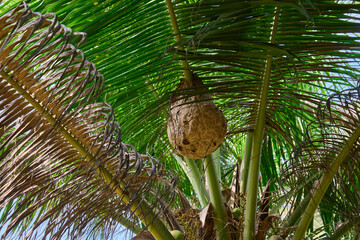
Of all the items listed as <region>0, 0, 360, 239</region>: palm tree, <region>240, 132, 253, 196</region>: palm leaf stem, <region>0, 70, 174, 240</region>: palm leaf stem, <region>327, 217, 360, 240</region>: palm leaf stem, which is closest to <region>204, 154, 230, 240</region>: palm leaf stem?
<region>0, 0, 360, 239</region>: palm tree

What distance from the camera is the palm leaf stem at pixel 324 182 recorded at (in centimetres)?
195

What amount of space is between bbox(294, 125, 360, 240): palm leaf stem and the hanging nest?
0.54m

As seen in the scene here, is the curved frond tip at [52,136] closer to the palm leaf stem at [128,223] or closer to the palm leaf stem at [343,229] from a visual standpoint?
the palm leaf stem at [128,223]

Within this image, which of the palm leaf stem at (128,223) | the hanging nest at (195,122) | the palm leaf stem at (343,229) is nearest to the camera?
the palm leaf stem at (128,223)

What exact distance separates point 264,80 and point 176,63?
0.43 meters

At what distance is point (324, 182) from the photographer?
6.48 feet

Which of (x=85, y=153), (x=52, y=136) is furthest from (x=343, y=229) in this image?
(x=52, y=136)

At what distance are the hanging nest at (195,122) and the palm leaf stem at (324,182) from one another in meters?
0.54

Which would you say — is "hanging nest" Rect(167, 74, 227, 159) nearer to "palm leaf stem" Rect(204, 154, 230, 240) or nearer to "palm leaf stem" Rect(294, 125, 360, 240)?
"palm leaf stem" Rect(204, 154, 230, 240)

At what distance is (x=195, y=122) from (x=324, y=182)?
0.68m

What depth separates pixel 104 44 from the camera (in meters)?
1.89

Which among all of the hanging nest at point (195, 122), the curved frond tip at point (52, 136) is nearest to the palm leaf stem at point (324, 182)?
the hanging nest at point (195, 122)

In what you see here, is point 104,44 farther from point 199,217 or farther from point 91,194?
point 199,217

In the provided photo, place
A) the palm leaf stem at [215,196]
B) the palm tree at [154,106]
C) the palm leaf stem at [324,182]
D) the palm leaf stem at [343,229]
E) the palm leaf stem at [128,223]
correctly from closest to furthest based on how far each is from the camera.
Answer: the palm tree at [154,106] → the palm leaf stem at [128,223] → the palm leaf stem at [324,182] → the palm leaf stem at [215,196] → the palm leaf stem at [343,229]
